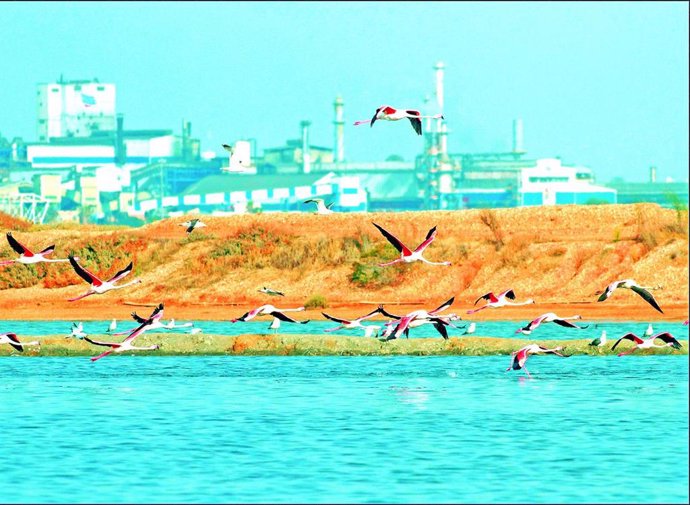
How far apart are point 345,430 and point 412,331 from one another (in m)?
21.5

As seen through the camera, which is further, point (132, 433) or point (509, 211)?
point (509, 211)

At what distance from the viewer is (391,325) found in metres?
31.3

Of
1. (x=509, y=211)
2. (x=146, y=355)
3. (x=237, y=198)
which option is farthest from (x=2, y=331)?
(x=237, y=198)

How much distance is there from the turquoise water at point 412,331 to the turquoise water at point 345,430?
545 cm

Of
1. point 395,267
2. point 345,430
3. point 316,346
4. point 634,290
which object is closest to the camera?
point 634,290

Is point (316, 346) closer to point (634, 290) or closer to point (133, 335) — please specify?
point (133, 335)

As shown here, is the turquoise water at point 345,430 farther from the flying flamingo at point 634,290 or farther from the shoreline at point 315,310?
the shoreline at point 315,310

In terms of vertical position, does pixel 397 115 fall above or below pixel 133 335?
above

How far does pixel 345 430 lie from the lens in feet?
86.3

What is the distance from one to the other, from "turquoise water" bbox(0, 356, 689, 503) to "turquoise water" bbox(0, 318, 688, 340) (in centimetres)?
545

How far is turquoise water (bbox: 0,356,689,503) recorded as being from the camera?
69.7ft

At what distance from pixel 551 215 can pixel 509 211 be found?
187 cm

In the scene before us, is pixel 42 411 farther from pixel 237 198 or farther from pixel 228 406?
pixel 237 198

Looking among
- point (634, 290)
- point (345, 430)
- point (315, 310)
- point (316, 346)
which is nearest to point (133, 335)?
point (345, 430)
